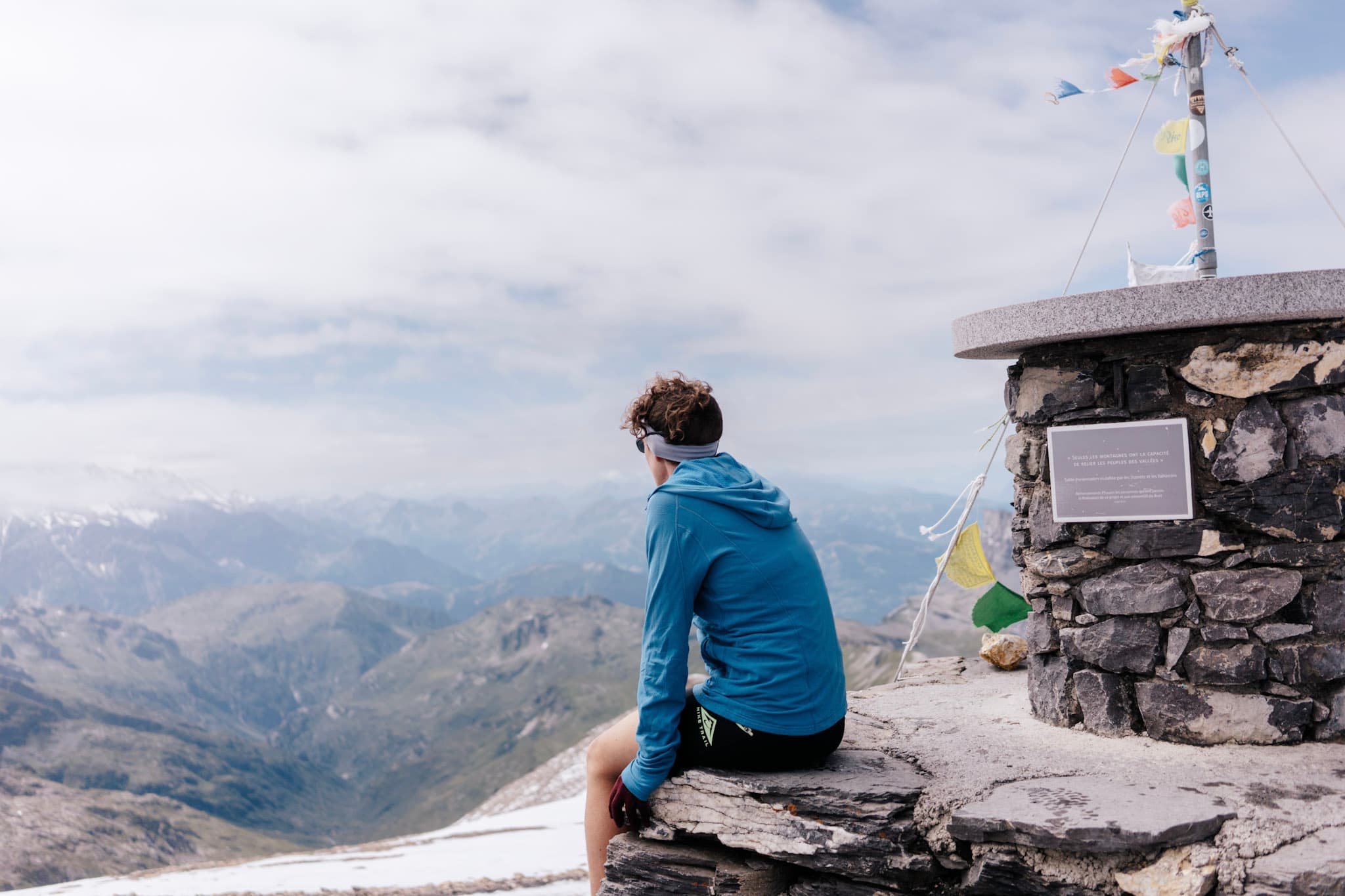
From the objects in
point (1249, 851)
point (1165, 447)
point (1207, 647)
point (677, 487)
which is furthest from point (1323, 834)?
point (677, 487)

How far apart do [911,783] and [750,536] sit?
2.41 meters

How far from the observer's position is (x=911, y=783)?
692 centimetres

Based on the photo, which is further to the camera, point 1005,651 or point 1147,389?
point 1005,651

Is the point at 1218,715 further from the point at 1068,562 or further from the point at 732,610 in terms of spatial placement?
the point at 732,610

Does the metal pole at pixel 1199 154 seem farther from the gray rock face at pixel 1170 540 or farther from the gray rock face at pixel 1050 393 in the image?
the gray rock face at pixel 1170 540

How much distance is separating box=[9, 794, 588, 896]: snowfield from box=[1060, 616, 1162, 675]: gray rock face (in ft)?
58.3

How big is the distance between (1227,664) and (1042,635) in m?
1.62

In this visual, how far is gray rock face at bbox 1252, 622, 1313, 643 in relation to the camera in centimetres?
757

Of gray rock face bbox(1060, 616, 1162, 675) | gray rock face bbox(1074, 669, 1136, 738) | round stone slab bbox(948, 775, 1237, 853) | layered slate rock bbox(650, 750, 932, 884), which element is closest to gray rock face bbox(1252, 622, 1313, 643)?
gray rock face bbox(1060, 616, 1162, 675)

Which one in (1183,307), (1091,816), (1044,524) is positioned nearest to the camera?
(1091,816)

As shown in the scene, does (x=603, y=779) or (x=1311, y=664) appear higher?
(x=1311, y=664)

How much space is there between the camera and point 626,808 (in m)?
7.01

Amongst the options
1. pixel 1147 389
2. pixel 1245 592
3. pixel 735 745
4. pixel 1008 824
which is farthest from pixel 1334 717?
pixel 735 745

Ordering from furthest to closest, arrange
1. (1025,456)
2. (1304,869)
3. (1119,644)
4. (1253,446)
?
(1025,456)
(1119,644)
(1253,446)
(1304,869)
